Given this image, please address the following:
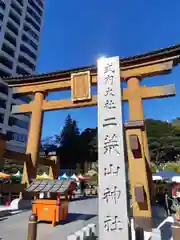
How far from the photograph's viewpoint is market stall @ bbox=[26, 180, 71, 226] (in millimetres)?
7266

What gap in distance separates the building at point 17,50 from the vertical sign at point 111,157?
108ft

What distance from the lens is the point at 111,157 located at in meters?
4.37

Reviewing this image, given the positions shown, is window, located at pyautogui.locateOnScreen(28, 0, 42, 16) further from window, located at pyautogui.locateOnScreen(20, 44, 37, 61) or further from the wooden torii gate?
the wooden torii gate

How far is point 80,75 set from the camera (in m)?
12.5

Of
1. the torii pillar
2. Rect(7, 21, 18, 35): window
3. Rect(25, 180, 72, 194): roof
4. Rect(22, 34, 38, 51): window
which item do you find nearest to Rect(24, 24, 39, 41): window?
Rect(22, 34, 38, 51): window

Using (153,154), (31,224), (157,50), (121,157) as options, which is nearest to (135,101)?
(157,50)

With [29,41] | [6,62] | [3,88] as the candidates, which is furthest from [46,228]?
[29,41]

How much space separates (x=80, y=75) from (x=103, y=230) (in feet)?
31.3

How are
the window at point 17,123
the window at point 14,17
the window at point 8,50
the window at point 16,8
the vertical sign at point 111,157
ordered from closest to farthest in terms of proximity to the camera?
the vertical sign at point 111,157 < the window at point 17,123 < the window at point 8,50 < the window at point 14,17 < the window at point 16,8

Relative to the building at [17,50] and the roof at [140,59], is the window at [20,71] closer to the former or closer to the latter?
the building at [17,50]

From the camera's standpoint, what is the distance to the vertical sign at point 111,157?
4027 mm

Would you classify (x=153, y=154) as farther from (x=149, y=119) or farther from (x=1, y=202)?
(x=1, y=202)

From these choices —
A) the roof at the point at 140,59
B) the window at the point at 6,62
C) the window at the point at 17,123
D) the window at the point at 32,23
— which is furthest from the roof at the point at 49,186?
the window at the point at 32,23

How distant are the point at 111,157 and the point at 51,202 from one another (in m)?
3.96
